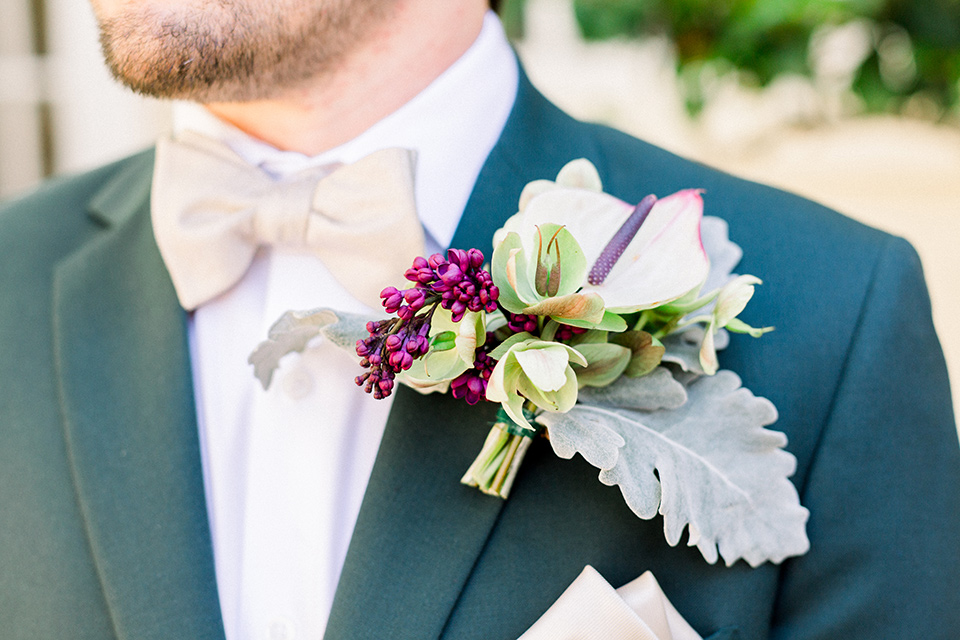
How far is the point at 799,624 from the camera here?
0.90 meters

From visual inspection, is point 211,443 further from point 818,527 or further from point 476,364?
point 818,527

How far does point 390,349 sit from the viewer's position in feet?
2.15

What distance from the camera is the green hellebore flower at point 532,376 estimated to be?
65cm

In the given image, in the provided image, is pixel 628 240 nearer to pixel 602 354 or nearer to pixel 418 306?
pixel 602 354

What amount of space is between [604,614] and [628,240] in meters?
0.38

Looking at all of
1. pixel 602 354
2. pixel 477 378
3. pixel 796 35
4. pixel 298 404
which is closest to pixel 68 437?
pixel 298 404

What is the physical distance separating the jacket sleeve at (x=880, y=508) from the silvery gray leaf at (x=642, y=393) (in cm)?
26

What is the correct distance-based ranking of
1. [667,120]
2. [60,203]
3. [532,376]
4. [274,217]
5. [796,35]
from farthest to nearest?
[667,120], [796,35], [60,203], [274,217], [532,376]

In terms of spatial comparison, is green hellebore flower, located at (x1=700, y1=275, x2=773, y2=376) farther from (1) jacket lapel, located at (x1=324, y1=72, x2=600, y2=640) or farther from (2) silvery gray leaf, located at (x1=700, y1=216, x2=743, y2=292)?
(1) jacket lapel, located at (x1=324, y1=72, x2=600, y2=640)

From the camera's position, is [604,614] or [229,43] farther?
[229,43]

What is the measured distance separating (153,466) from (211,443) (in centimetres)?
8

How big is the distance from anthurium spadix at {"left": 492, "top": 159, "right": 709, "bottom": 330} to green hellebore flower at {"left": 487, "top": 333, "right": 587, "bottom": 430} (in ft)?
0.13

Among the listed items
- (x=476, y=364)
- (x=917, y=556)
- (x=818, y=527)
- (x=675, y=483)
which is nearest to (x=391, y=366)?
(x=476, y=364)

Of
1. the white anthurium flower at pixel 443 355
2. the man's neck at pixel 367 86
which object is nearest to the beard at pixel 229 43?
the man's neck at pixel 367 86
